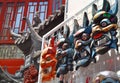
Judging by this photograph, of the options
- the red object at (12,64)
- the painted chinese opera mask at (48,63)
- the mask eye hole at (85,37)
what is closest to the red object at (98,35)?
the mask eye hole at (85,37)

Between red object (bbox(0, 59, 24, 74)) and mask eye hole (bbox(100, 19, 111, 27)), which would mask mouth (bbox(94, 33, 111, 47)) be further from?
red object (bbox(0, 59, 24, 74))

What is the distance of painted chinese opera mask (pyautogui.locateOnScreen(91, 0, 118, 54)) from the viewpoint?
2.05 meters

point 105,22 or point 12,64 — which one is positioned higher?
point 12,64

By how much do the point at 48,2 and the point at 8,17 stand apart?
152 cm

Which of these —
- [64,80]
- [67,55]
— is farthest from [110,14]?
[64,80]

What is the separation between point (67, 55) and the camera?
2.49m

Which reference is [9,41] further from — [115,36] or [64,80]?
[115,36]

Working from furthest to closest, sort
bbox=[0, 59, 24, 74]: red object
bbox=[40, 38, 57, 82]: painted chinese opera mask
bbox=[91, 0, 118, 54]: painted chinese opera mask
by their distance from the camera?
1. bbox=[0, 59, 24, 74]: red object
2. bbox=[40, 38, 57, 82]: painted chinese opera mask
3. bbox=[91, 0, 118, 54]: painted chinese opera mask

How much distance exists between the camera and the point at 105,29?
2072mm

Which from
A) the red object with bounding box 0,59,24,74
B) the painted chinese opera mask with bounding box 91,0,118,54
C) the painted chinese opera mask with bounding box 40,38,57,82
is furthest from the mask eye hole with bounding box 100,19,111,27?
the red object with bounding box 0,59,24,74

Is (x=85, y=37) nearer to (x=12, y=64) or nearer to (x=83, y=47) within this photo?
(x=83, y=47)

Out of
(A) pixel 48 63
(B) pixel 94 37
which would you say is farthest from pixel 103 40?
(A) pixel 48 63

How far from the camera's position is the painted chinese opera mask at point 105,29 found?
6.71 ft

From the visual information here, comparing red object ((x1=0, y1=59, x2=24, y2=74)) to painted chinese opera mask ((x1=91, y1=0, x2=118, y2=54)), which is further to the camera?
red object ((x1=0, y1=59, x2=24, y2=74))
